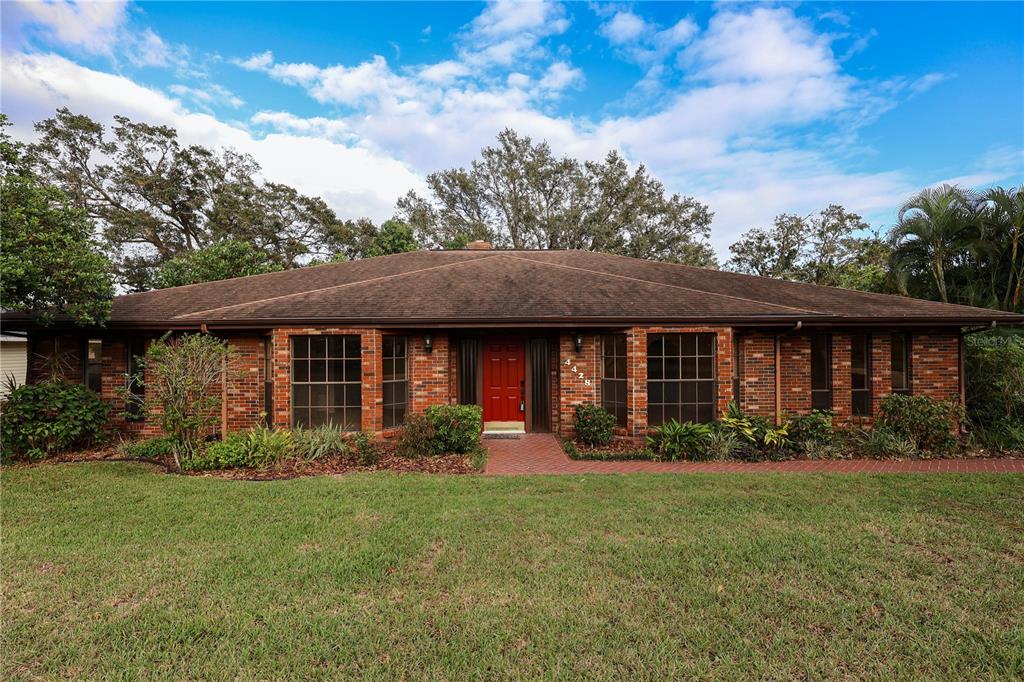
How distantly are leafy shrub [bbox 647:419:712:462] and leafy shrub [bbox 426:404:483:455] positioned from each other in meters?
3.56

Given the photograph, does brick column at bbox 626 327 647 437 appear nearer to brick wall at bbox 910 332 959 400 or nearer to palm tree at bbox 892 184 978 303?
brick wall at bbox 910 332 959 400

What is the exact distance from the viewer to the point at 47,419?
8.20 meters

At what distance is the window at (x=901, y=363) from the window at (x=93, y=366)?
18.0 metres

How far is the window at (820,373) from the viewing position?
10.1m

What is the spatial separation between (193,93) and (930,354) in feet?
67.3

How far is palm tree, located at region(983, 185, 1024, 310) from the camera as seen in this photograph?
1325 centimetres

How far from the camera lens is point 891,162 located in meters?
15.3


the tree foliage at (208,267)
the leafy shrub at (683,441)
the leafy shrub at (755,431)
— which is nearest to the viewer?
the leafy shrub at (683,441)

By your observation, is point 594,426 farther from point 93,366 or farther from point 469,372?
point 93,366

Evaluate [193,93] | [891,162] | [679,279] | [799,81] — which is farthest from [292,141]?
[891,162]

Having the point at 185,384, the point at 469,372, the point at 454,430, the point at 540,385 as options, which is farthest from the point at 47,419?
the point at 540,385

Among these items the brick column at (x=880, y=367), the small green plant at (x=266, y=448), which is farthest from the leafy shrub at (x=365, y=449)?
the brick column at (x=880, y=367)

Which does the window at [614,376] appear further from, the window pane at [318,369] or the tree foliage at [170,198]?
the tree foliage at [170,198]

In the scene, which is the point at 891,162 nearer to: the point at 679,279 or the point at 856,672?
the point at 679,279
